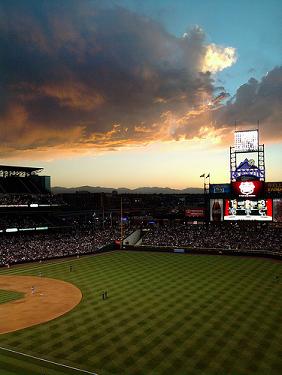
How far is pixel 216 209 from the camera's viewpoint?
6297 cm

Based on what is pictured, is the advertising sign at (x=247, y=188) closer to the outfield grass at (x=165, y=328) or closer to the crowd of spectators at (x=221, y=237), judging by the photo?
the crowd of spectators at (x=221, y=237)

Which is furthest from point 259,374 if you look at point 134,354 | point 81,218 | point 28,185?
point 81,218

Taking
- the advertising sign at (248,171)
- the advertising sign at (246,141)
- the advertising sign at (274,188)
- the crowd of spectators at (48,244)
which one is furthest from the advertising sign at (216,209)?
the crowd of spectators at (48,244)

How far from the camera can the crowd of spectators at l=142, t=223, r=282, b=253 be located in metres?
61.2

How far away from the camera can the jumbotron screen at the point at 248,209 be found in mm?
59125

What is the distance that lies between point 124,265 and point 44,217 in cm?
3348

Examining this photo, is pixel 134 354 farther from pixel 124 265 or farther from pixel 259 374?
pixel 124 265

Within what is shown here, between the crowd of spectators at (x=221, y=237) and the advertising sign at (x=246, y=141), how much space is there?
15399 millimetres

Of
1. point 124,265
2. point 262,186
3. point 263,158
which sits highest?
point 263,158

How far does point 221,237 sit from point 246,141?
18.2 m

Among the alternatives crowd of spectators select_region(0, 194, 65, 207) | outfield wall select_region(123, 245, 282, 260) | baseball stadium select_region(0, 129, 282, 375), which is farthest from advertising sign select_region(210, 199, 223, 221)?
crowd of spectators select_region(0, 194, 65, 207)

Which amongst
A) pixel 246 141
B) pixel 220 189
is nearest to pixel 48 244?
pixel 220 189

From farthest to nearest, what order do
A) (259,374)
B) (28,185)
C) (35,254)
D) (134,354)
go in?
(28,185) < (35,254) < (134,354) < (259,374)

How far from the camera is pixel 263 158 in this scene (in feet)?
196
